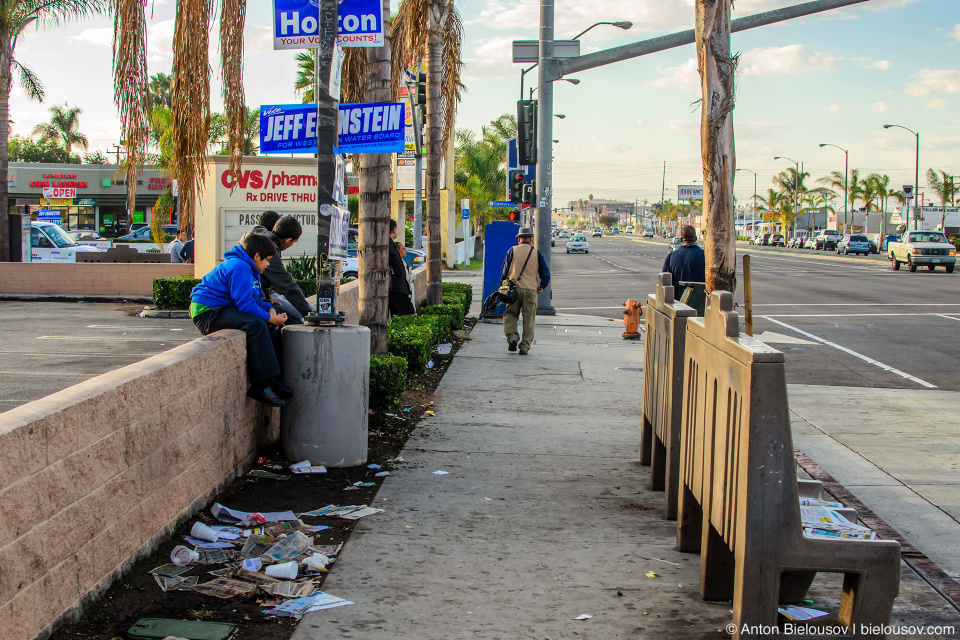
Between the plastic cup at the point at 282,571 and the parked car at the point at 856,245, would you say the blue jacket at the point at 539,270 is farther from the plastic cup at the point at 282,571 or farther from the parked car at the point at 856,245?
the parked car at the point at 856,245

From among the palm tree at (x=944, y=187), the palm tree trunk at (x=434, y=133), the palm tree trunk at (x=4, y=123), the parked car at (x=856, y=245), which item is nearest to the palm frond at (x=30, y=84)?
the palm tree trunk at (x=4, y=123)

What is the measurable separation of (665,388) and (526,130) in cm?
1375

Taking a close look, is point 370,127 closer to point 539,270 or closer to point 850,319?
point 539,270

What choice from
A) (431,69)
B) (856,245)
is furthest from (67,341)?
(856,245)

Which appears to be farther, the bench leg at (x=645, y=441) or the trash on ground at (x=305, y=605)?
the bench leg at (x=645, y=441)

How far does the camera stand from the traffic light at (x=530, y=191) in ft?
64.3

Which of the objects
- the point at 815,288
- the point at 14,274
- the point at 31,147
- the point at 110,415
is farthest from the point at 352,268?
the point at 31,147

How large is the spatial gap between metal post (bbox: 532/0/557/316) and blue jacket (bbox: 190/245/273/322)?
12545mm

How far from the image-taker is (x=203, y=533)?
473 centimetres

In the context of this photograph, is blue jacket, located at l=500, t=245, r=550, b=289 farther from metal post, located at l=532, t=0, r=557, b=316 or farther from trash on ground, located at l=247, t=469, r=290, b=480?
trash on ground, located at l=247, t=469, r=290, b=480

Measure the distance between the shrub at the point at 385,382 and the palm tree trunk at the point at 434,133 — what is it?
7.54m

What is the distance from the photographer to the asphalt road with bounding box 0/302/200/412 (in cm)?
999

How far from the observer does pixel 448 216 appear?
42.5 m

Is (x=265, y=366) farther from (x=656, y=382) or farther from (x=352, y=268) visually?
(x=352, y=268)
